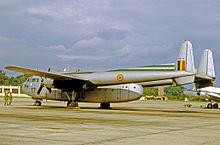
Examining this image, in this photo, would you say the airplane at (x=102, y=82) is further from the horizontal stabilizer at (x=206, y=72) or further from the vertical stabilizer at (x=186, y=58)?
the horizontal stabilizer at (x=206, y=72)

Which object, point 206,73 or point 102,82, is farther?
point 206,73

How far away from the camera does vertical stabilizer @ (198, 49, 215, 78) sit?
3733 centimetres

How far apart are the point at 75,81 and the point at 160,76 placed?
817 centimetres

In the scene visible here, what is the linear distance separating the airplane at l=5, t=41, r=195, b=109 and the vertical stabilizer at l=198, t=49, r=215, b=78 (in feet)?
15.1

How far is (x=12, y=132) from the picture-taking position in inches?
563

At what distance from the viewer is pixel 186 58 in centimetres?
3306

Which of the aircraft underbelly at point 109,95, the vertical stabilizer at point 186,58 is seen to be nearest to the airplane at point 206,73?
the vertical stabilizer at point 186,58

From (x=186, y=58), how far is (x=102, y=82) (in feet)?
24.4

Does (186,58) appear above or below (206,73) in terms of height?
above

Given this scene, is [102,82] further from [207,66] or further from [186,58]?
[207,66]

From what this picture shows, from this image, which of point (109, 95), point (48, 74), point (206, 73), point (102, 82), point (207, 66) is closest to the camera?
point (48, 74)

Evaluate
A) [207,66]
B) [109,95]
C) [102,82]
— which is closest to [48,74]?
[102,82]

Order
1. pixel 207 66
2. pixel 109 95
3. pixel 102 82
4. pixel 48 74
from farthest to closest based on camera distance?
pixel 207 66
pixel 109 95
pixel 102 82
pixel 48 74

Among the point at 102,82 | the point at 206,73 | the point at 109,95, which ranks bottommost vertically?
the point at 109,95
